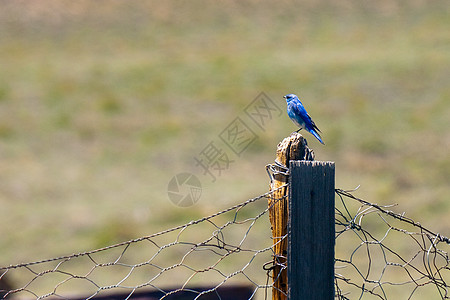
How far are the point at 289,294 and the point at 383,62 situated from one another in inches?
999

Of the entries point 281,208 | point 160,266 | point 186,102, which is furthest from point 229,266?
point 186,102

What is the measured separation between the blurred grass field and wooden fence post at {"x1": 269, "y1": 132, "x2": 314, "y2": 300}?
1090cm

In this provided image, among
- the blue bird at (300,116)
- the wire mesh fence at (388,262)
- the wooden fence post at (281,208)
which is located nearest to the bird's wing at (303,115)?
the blue bird at (300,116)

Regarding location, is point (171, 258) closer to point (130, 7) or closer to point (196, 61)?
point (196, 61)

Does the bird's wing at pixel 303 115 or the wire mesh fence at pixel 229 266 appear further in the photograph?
the wire mesh fence at pixel 229 266

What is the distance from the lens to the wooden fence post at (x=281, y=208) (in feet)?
9.91

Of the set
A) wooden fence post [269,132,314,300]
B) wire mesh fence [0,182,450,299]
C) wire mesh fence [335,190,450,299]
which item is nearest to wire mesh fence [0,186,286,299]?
wire mesh fence [0,182,450,299]

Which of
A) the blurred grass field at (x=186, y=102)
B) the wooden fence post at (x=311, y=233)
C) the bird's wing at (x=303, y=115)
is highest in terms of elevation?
the blurred grass field at (x=186, y=102)

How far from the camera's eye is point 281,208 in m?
3.04

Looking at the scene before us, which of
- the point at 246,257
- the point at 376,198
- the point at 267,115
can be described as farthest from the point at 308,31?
the point at 246,257

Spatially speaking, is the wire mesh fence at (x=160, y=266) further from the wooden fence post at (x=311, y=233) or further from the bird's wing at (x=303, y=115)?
the wooden fence post at (x=311, y=233)

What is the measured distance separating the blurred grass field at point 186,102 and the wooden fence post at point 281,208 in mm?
10900

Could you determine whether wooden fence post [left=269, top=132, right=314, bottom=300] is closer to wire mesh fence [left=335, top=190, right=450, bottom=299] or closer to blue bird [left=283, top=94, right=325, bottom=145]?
blue bird [left=283, top=94, right=325, bottom=145]

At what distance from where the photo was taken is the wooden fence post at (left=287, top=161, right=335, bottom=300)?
113 inches
